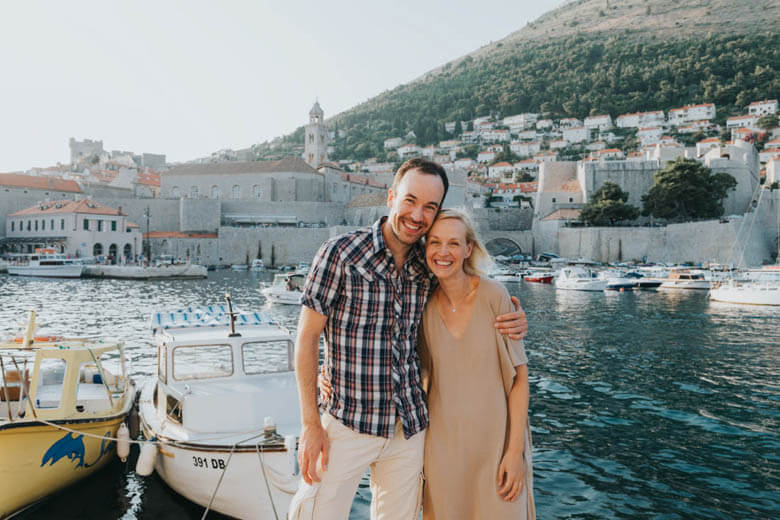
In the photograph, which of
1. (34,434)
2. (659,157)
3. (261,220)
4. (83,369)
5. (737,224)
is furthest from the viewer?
(261,220)

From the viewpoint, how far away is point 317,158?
5856 centimetres

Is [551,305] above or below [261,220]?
below

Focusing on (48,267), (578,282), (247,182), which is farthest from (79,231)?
(578,282)

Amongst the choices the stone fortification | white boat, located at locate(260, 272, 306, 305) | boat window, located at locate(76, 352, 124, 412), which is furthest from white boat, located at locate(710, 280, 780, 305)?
the stone fortification

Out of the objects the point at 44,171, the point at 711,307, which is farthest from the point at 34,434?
the point at 44,171

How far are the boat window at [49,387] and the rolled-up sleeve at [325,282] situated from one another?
4.15 m

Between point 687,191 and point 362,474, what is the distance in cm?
4143

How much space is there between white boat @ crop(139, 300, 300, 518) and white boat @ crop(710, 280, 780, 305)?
19841 millimetres

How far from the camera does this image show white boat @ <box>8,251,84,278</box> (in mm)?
31391

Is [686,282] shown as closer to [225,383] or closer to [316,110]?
[225,383]

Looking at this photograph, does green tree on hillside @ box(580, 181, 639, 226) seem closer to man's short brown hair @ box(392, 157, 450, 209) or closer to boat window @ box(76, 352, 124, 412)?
boat window @ box(76, 352, 124, 412)

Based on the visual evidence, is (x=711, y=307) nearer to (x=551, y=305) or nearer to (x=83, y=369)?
(x=551, y=305)

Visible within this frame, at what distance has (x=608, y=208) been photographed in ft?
128

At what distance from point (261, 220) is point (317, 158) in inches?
545
